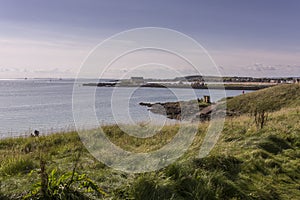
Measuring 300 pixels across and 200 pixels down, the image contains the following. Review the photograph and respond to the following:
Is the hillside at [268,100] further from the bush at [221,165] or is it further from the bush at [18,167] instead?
the bush at [18,167]

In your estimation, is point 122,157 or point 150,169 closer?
point 150,169

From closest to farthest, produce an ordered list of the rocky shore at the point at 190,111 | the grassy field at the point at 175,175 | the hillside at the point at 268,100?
the grassy field at the point at 175,175
the rocky shore at the point at 190,111
the hillside at the point at 268,100

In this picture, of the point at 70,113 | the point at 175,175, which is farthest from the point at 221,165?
the point at 70,113

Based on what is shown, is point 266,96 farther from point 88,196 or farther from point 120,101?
point 88,196

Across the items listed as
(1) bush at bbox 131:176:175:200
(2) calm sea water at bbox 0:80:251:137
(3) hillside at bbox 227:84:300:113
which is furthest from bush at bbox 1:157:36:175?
(3) hillside at bbox 227:84:300:113

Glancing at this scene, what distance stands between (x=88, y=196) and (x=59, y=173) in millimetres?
1112

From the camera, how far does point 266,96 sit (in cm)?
4462

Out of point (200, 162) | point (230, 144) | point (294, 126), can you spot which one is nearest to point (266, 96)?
point (294, 126)

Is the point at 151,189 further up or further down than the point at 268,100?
further up

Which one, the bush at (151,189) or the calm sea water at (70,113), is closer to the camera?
the bush at (151,189)

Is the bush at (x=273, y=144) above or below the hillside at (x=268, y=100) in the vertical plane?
above

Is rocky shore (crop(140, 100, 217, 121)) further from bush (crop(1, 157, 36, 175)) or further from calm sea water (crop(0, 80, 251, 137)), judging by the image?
bush (crop(1, 157, 36, 175))

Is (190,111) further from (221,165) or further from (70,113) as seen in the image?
(221,165)

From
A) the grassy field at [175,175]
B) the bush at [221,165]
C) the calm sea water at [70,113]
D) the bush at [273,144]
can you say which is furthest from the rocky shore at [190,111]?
the bush at [221,165]
